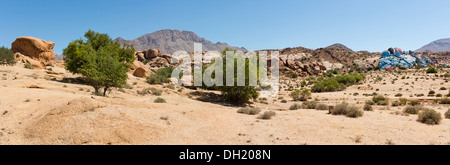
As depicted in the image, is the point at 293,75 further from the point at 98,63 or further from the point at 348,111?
the point at 98,63

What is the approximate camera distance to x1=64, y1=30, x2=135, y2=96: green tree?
17562 mm

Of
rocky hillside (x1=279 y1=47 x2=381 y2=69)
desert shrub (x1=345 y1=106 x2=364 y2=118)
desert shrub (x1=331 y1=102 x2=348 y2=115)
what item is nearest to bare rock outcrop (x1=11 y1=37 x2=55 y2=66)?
desert shrub (x1=331 y1=102 x2=348 y2=115)

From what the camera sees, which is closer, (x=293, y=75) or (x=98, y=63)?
(x=98, y=63)

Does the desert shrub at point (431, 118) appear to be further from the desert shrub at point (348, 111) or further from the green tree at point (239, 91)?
the green tree at point (239, 91)

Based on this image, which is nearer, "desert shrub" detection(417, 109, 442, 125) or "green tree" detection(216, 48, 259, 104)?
"desert shrub" detection(417, 109, 442, 125)

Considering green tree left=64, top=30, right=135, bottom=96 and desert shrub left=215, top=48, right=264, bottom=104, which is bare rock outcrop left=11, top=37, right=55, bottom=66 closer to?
green tree left=64, top=30, right=135, bottom=96

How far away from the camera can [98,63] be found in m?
18.4

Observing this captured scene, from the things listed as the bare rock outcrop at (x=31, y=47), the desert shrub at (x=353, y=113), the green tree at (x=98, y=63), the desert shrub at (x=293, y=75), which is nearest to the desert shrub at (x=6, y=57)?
the bare rock outcrop at (x=31, y=47)

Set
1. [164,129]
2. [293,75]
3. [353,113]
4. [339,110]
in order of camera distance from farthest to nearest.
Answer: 1. [293,75]
2. [339,110]
3. [353,113]
4. [164,129]

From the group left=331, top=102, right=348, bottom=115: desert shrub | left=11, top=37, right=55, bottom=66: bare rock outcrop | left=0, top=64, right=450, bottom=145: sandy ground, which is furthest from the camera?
left=11, top=37, right=55, bottom=66: bare rock outcrop

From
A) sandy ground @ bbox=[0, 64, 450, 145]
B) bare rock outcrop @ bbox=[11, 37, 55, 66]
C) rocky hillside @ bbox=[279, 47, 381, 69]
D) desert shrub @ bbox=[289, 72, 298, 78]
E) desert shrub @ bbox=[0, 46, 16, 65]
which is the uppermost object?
rocky hillside @ bbox=[279, 47, 381, 69]

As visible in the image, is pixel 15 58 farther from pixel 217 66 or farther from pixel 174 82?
pixel 217 66

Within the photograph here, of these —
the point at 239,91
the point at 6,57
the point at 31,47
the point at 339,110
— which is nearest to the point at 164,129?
the point at 339,110
